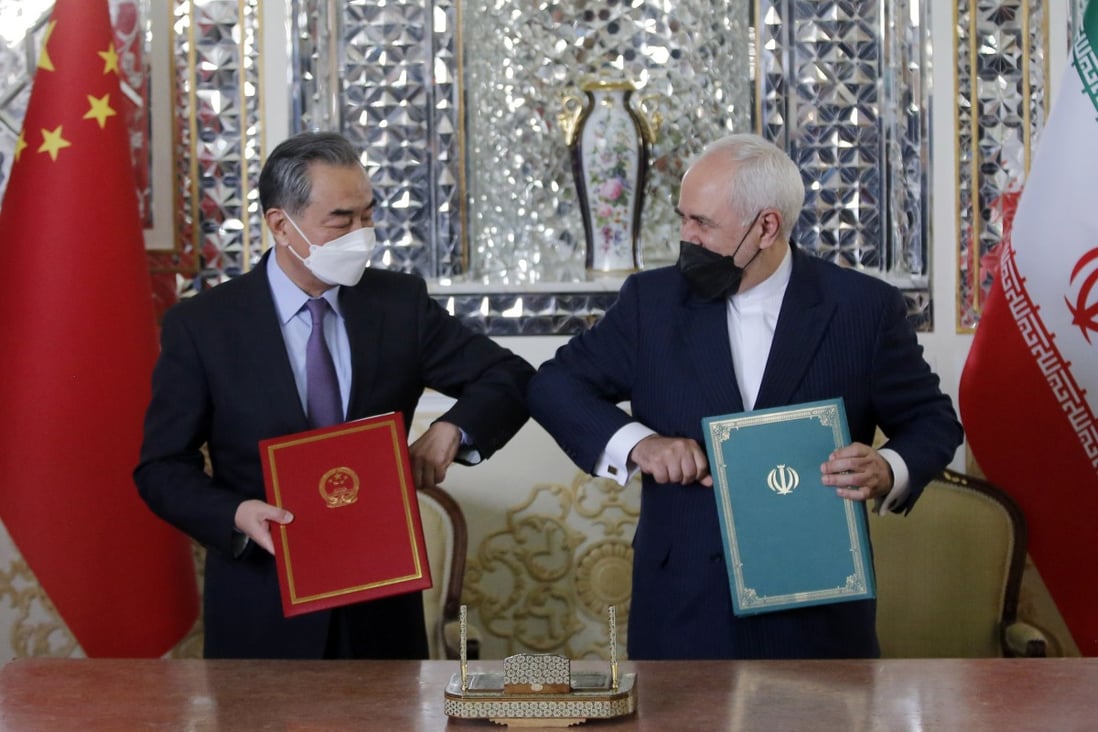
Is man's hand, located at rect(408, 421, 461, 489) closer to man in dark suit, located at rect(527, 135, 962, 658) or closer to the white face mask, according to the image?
man in dark suit, located at rect(527, 135, 962, 658)

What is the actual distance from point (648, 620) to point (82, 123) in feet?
6.76

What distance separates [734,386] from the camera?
2.65 metres

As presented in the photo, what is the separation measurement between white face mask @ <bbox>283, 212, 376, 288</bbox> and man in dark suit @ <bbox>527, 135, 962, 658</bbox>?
18.1 inches

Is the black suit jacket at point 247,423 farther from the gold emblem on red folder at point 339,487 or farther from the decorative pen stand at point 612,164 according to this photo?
the decorative pen stand at point 612,164

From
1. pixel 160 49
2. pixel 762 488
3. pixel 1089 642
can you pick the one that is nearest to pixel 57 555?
pixel 160 49

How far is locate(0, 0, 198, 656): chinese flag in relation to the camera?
3510 millimetres

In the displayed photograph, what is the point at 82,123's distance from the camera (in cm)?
359

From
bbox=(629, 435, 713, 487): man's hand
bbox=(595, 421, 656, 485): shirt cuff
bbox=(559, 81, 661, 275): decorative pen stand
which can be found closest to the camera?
bbox=(629, 435, 713, 487): man's hand

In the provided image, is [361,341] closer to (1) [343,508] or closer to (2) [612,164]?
(1) [343,508]

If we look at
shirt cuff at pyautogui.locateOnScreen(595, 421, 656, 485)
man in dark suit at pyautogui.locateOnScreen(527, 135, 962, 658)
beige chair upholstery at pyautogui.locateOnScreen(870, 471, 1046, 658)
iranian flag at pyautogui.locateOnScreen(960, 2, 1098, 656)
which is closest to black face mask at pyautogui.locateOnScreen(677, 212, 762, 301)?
man in dark suit at pyautogui.locateOnScreen(527, 135, 962, 658)

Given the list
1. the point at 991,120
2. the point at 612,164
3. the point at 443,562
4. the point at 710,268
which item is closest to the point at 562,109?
the point at 612,164

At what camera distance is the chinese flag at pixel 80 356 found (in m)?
3.51

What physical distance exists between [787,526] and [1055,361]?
1.38 metres

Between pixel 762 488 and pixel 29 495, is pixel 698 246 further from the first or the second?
pixel 29 495
